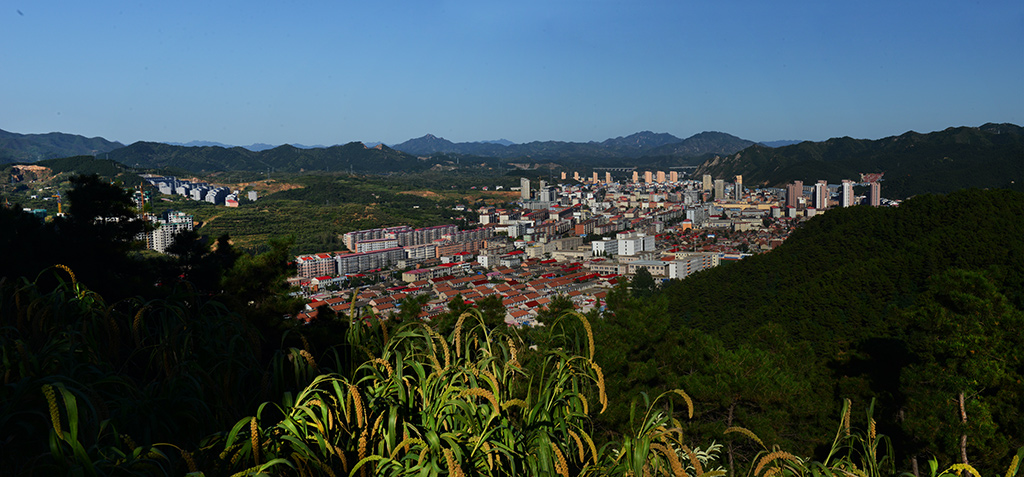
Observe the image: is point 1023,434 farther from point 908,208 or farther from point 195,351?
point 908,208

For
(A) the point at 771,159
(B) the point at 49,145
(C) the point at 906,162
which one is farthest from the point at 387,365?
(B) the point at 49,145

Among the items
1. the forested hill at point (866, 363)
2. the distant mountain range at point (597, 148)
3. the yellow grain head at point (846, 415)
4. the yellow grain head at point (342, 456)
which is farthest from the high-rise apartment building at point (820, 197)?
the distant mountain range at point (597, 148)

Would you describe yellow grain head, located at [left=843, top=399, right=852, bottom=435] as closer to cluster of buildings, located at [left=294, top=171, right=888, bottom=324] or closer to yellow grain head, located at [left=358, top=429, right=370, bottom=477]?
yellow grain head, located at [left=358, top=429, right=370, bottom=477]

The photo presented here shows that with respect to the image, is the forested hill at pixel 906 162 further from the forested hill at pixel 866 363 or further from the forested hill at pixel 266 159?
the forested hill at pixel 266 159

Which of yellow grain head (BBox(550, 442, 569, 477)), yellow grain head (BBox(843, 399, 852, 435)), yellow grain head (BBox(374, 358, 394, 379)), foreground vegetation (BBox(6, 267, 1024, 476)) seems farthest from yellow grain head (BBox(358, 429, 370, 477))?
yellow grain head (BBox(843, 399, 852, 435))

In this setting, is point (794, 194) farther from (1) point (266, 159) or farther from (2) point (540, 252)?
(1) point (266, 159)

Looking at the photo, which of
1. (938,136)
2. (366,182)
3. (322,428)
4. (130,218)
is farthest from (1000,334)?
(938,136)

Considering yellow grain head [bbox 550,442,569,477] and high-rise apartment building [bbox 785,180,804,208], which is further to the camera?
high-rise apartment building [bbox 785,180,804,208]
